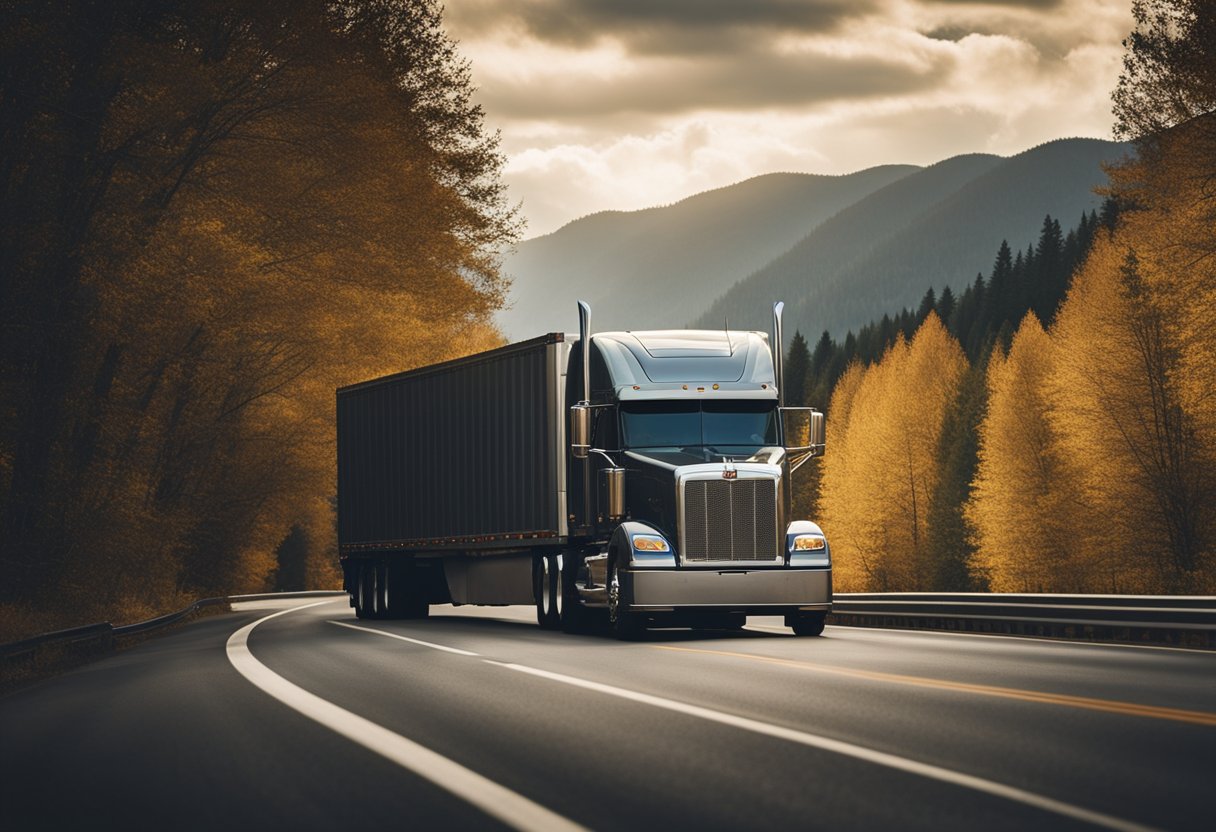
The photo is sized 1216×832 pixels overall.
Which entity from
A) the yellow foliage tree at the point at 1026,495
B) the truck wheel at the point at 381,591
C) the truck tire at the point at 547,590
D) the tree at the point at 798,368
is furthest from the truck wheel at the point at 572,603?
the tree at the point at 798,368

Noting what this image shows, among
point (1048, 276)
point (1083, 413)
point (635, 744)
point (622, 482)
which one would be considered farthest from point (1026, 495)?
point (1048, 276)

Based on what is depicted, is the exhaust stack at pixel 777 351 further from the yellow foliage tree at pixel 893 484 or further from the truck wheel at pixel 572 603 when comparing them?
the yellow foliage tree at pixel 893 484

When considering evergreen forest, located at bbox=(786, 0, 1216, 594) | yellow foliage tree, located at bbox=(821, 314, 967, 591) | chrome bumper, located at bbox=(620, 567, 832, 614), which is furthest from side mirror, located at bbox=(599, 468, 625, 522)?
yellow foliage tree, located at bbox=(821, 314, 967, 591)

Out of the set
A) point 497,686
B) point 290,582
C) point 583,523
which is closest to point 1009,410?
point 290,582

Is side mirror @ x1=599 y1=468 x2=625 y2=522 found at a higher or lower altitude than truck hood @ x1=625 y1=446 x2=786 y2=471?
lower

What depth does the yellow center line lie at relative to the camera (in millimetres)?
10703

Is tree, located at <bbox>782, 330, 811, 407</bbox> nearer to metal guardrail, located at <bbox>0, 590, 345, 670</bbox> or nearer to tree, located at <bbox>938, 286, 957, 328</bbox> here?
tree, located at <bbox>938, 286, 957, 328</bbox>

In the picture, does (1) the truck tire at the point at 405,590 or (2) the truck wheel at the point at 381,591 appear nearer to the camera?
(1) the truck tire at the point at 405,590

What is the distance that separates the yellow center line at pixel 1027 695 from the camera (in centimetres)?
1070

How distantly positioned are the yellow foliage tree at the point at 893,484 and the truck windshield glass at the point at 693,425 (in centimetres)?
6400

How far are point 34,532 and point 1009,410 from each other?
1895 inches

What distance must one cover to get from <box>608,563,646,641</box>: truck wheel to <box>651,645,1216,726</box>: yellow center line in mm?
5105

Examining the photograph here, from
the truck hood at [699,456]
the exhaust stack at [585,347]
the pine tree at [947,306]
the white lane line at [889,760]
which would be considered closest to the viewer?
the white lane line at [889,760]

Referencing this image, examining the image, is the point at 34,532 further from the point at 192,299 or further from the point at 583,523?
the point at 583,523
